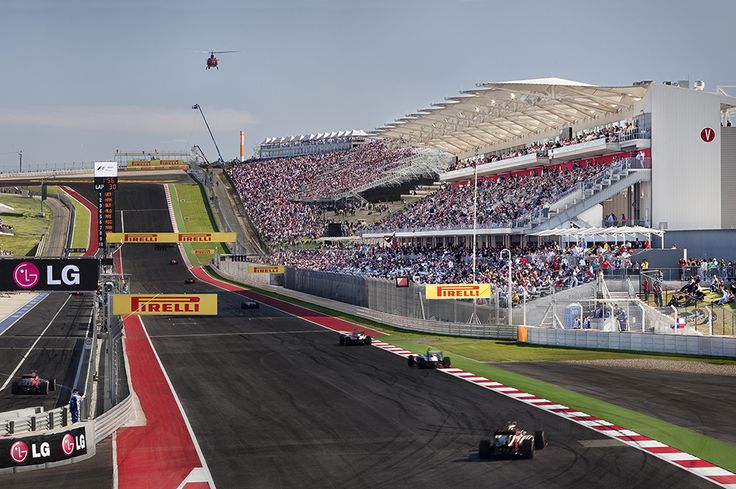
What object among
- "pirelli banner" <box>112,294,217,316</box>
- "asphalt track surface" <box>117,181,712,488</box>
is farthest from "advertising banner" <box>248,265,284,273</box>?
"pirelli banner" <box>112,294,217,316</box>

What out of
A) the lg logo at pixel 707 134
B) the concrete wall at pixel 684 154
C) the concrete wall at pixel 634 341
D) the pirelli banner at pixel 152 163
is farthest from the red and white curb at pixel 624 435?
the pirelli banner at pixel 152 163

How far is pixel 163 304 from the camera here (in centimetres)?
3075

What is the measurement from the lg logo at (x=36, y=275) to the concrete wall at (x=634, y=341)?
2338 centimetres

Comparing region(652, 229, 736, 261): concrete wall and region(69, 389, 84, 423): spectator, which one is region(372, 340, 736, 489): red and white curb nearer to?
region(69, 389, 84, 423): spectator

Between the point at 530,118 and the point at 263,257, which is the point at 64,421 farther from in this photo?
the point at 263,257

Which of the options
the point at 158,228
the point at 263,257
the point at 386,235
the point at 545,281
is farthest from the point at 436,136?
the point at 158,228

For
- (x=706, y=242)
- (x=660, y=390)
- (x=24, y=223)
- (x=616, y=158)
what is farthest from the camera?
(x=24, y=223)

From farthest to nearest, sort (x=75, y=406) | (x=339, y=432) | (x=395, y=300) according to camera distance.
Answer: (x=395, y=300) → (x=339, y=432) → (x=75, y=406)

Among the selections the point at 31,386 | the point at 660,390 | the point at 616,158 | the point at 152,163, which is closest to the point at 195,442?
the point at 31,386

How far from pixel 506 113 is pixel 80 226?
65013mm

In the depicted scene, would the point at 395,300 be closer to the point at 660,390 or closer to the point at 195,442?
the point at 660,390

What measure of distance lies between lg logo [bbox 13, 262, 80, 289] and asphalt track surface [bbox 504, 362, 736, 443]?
16226 mm

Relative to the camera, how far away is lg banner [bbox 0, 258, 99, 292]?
27.3 meters

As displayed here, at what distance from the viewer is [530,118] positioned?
70.8m
